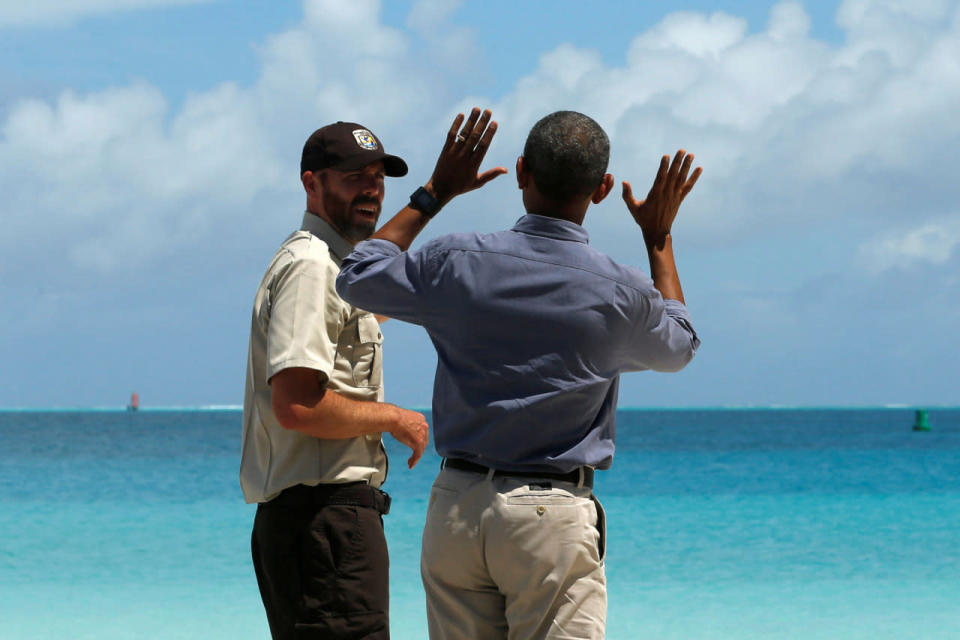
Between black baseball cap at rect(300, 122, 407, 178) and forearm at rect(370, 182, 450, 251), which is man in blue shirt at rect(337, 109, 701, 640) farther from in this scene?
black baseball cap at rect(300, 122, 407, 178)

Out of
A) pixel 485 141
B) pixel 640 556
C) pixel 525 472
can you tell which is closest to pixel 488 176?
pixel 485 141

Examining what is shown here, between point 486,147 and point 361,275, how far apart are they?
52cm

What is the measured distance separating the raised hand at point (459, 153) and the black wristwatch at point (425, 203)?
20 mm

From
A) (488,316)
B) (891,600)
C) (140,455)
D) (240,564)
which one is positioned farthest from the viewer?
(140,455)

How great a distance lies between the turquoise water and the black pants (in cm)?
544

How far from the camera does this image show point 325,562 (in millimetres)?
3037

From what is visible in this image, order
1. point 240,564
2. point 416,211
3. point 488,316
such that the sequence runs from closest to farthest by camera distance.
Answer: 1. point 488,316
2. point 416,211
3. point 240,564

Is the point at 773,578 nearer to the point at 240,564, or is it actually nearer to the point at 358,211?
the point at 240,564

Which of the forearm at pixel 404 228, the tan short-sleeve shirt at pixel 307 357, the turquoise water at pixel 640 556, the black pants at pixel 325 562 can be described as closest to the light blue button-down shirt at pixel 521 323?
the forearm at pixel 404 228

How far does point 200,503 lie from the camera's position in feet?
66.9

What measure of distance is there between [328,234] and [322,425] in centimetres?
57

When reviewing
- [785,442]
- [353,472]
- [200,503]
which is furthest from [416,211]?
[785,442]

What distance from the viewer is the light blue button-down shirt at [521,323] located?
254 centimetres

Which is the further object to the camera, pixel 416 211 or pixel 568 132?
pixel 416 211
